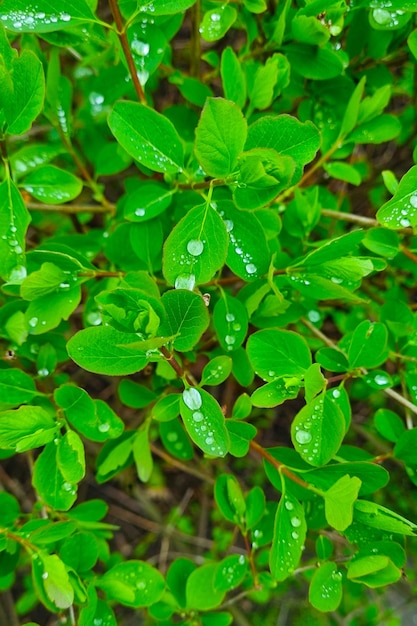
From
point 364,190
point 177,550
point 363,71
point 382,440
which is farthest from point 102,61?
point 177,550

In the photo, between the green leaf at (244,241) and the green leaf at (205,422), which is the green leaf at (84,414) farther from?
the green leaf at (244,241)

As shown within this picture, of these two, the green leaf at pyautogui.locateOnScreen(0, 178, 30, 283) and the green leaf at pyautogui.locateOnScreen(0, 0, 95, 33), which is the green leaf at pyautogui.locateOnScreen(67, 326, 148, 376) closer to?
the green leaf at pyautogui.locateOnScreen(0, 178, 30, 283)

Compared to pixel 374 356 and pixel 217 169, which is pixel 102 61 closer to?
pixel 217 169


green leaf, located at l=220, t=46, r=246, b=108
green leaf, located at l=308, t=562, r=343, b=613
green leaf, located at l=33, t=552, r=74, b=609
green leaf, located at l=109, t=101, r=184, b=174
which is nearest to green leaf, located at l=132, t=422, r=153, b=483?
green leaf, located at l=33, t=552, r=74, b=609

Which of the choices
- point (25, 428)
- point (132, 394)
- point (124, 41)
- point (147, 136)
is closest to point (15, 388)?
point (25, 428)

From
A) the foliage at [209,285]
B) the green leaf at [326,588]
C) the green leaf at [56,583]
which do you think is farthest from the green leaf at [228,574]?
the green leaf at [56,583]

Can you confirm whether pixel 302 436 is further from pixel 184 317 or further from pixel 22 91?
pixel 22 91

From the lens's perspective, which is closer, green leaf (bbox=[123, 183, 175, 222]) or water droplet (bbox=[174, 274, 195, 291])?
water droplet (bbox=[174, 274, 195, 291])
